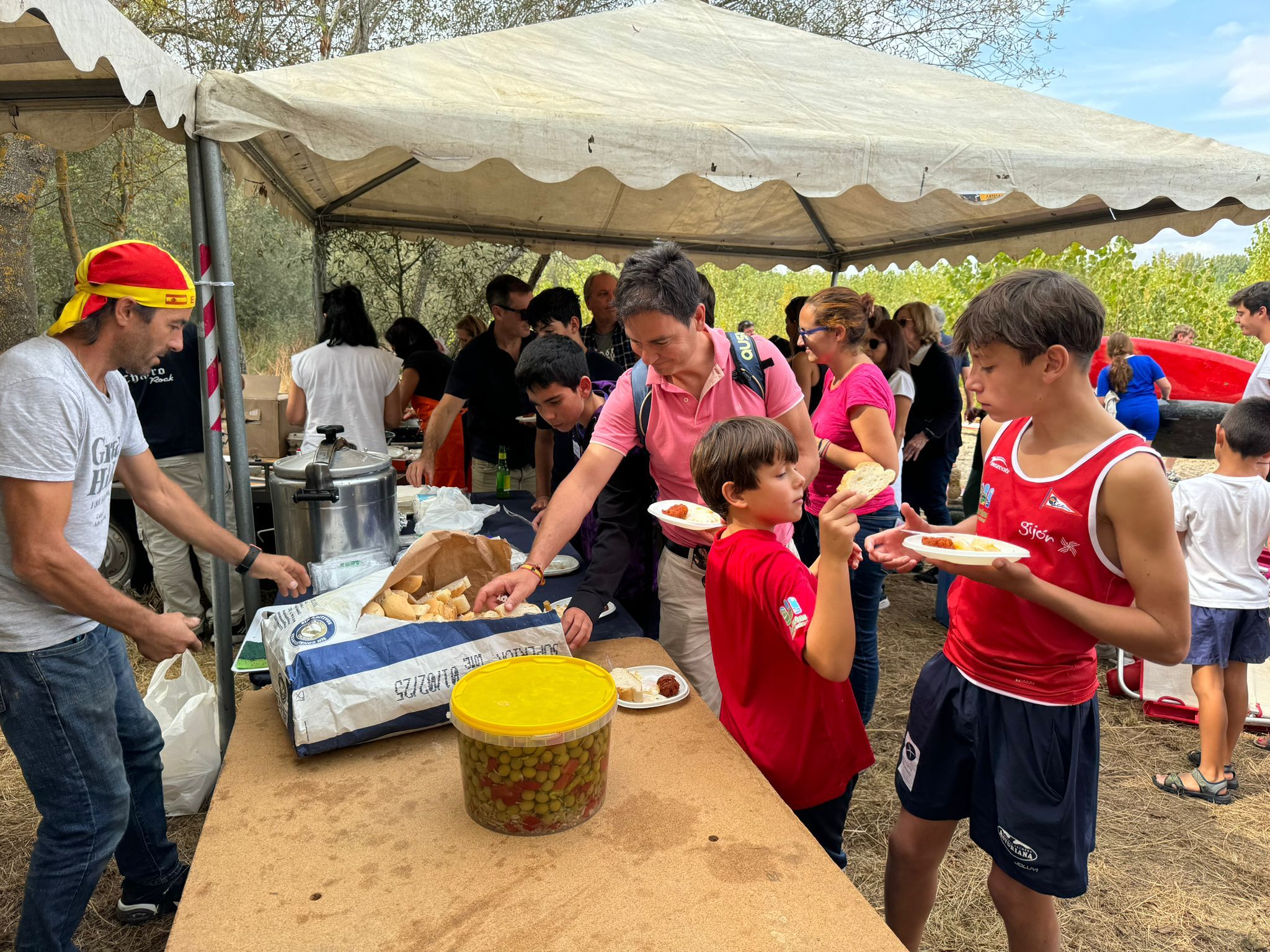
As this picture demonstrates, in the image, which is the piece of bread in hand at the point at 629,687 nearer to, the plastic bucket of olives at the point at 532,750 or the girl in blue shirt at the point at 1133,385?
the plastic bucket of olives at the point at 532,750

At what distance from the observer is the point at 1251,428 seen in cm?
297

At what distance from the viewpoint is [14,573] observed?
162 centimetres

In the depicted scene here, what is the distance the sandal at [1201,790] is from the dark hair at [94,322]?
4027mm

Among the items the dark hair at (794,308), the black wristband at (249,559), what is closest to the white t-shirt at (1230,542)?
the dark hair at (794,308)

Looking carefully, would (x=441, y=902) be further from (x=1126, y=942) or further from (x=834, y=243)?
(x=834, y=243)

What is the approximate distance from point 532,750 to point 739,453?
751mm

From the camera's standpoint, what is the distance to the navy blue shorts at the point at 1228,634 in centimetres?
300

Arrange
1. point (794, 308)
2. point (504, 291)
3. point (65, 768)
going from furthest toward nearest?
point (794, 308), point (504, 291), point (65, 768)

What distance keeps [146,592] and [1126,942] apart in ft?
17.6

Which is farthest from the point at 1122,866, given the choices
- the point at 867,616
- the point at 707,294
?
the point at 707,294

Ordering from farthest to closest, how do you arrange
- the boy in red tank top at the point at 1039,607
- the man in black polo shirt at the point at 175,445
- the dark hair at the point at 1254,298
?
the dark hair at the point at 1254,298
the man in black polo shirt at the point at 175,445
the boy in red tank top at the point at 1039,607

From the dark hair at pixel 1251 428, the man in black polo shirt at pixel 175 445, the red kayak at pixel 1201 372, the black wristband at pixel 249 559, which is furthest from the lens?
the red kayak at pixel 1201 372

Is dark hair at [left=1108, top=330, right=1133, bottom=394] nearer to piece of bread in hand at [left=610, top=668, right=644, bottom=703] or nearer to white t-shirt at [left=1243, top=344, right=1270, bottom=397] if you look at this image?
white t-shirt at [left=1243, top=344, right=1270, bottom=397]

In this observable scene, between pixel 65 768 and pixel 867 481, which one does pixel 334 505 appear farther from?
pixel 867 481
